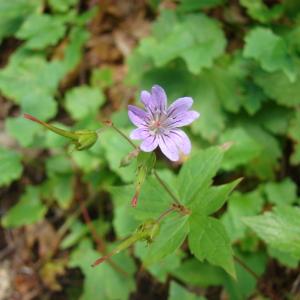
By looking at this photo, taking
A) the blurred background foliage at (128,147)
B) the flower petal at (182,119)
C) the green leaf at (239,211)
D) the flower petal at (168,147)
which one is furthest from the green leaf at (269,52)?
the flower petal at (168,147)

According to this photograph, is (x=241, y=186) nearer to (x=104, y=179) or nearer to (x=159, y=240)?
(x=104, y=179)

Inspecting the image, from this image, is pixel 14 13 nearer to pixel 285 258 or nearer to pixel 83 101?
pixel 83 101

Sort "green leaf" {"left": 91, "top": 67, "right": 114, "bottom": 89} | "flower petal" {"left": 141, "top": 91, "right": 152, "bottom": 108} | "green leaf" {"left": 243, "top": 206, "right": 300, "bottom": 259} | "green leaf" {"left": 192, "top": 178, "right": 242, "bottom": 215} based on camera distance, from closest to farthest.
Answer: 1. "flower petal" {"left": 141, "top": 91, "right": 152, "bottom": 108}
2. "green leaf" {"left": 192, "top": 178, "right": 242, "bottom": 215}
3. "green leaf" {"left": 243, "top": 206, "right": 300, "bottom": 259}
4. "green leaf" {"left": 91, "top": 67, "right": 114, "bottom": 89}

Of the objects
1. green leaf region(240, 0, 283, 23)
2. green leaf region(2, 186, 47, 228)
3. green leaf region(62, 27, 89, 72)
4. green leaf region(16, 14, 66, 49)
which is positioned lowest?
green leaf region(2, 186, 47, 228)

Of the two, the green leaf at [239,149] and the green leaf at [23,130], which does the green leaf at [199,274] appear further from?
the green leaf at [23,130]

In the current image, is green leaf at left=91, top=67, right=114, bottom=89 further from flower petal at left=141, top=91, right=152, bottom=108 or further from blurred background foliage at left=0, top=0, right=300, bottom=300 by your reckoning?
flower petal at left=141, top=91, right=152, bottom=108

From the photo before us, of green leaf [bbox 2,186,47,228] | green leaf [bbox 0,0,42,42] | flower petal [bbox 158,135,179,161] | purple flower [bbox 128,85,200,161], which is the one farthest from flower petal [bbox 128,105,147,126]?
green leaf [bbox 0,0,42,42]
